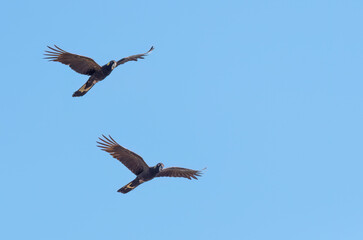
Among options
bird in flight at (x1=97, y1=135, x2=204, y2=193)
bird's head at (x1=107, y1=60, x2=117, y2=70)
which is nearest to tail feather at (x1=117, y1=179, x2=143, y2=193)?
bird in flight at (x1=97, y1=135, x2=204, y2=193)

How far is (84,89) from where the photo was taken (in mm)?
38281

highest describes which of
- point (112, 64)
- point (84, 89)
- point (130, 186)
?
point (112, 64)

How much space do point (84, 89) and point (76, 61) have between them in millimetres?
1497

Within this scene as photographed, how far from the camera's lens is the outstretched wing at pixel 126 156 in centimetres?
3594

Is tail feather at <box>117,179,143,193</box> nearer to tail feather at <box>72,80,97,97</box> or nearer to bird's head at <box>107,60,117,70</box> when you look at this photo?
tail feather at <box>72,80,97,97</box>

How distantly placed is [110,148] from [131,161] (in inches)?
54.3

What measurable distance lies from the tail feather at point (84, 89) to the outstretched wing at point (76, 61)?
0.48 metres

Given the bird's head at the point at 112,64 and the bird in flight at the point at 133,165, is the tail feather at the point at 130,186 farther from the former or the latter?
the bird's head at the point at 112,64

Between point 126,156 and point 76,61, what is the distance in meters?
5.37

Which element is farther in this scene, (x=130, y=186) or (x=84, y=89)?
(x=84, y=89)

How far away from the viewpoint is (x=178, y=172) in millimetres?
38250

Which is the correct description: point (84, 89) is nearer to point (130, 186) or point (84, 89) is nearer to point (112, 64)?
point (112, 64)

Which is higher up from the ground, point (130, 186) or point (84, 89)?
point (84, 89)

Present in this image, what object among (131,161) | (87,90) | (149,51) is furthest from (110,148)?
(149,51)
